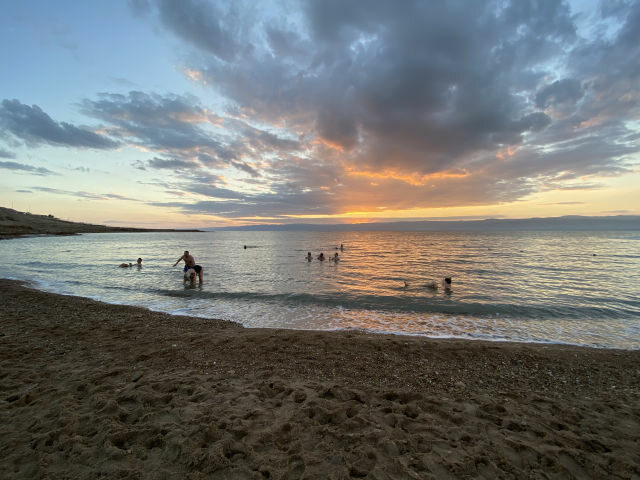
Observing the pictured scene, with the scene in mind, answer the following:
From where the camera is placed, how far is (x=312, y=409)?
4.25 meters

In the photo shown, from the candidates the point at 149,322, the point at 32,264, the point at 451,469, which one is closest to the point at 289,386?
the point at 451,469

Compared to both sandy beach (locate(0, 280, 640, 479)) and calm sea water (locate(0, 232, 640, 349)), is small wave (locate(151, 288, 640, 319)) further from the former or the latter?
sandy beach (locate(0, 280, 640, 479))

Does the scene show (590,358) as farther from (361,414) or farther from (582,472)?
(361,414)

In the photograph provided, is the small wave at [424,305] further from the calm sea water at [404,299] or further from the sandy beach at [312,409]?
the sandy beach at [312,409]

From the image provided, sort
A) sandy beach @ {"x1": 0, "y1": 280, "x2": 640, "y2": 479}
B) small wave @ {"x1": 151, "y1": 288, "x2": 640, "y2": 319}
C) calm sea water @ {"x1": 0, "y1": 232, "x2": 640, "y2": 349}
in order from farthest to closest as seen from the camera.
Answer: small wave @ {"x1": 151, "y1": 288, "x2": 640, "y2": 319}, calm sea water @ {"x1": 0, "y1": 232, "x2": 640, "y2": 349}, sandy beach @ {"x1": 0, "y1": 280, "x2": 640, "y2": 479}

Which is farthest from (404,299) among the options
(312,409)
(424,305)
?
(312,409)

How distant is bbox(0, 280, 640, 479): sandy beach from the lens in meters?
3.14

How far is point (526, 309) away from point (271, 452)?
13.4m

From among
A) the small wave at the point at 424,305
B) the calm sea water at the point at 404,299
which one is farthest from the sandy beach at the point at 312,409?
the small wave at the point at 424,305

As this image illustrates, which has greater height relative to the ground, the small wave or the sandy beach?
the sandy beach

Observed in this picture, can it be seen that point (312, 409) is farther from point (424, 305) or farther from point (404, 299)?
point (404, 299)

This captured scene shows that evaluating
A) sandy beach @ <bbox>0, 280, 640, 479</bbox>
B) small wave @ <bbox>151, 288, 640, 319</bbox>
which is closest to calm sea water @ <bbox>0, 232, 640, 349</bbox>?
small wave @ <bbox>151, 288, 640, 319</bbox>

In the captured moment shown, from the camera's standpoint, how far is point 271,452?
334cm

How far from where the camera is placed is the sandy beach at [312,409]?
3141mm
